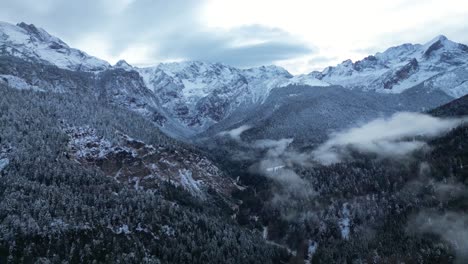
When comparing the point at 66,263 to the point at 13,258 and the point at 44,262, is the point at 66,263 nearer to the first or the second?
the point at 44,262

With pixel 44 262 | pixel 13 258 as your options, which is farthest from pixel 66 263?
pixel 13 258
